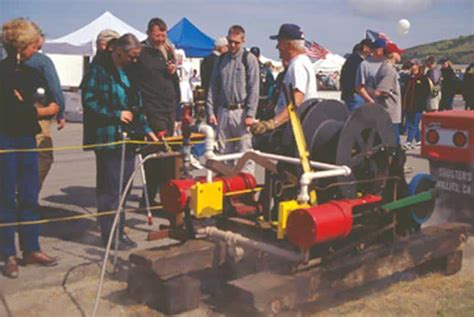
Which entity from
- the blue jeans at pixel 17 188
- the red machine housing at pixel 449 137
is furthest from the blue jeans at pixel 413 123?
the blue jeans at pixel 17 188

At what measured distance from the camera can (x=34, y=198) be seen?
498 centimetres

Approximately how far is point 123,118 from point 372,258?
2.33 meters

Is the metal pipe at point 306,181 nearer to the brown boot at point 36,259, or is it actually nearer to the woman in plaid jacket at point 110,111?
the woman in plaid jacket at point 110,111

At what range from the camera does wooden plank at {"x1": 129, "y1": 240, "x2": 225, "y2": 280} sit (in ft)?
13.4

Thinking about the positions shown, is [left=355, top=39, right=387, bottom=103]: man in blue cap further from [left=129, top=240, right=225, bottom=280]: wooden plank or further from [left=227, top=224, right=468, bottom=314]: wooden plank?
[left=129, top=240, right=225, bottom=280]: wooden plank

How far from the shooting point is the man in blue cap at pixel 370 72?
319 inches

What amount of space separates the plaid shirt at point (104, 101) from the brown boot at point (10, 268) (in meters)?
1.14

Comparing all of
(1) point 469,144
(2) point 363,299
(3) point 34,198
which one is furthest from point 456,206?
(3) point 34,198

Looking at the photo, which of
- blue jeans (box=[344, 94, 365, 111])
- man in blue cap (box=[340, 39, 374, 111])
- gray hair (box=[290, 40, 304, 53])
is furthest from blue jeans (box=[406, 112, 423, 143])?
gray hair (box=[290, 40, 304, 53])

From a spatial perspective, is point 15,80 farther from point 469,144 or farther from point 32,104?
point 469,144

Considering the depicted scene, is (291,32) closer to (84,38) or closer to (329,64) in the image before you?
(84,38)

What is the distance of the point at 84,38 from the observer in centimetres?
1800

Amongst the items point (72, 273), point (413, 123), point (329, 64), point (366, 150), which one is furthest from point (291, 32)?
point (329, 64)

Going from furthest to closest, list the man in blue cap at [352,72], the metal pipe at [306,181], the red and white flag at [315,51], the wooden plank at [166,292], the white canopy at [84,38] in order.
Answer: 1. the red and white flag at [315,51]
2. the white canopy at [84,38]
3. the man in blue cap at [352,72]
4. the wooden plank at [166,292]
5. the metal pipe at [306,181]
